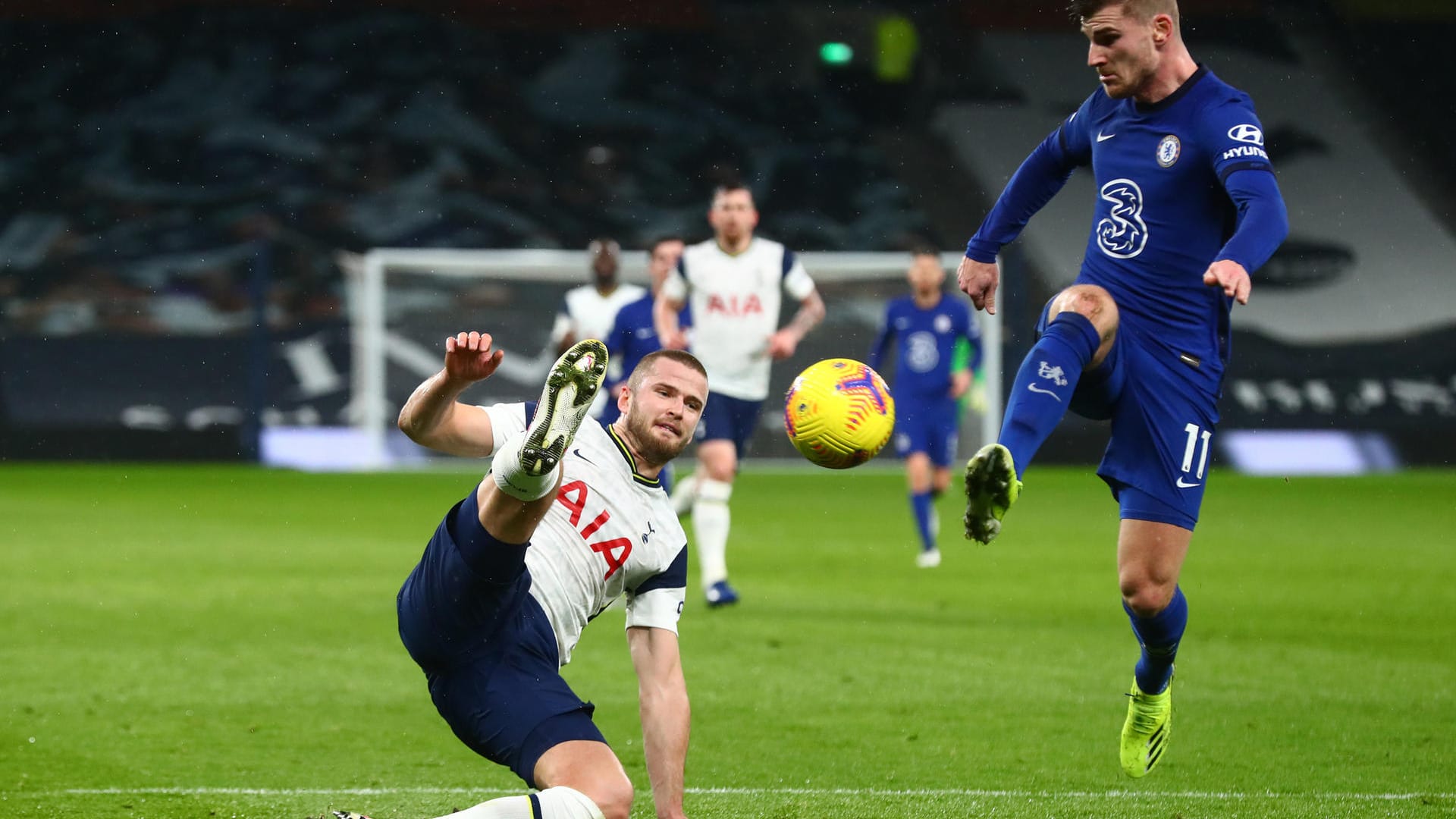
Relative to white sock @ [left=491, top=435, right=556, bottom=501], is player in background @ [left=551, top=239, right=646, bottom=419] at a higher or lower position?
higher

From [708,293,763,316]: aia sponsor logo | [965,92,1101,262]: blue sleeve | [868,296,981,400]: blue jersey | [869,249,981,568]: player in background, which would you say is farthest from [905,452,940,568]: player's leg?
[965,92,1101,262]: blue sleeve

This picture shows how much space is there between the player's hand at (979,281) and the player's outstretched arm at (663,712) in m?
1.58

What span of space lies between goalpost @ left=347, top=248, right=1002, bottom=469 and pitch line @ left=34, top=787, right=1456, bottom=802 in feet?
56.2

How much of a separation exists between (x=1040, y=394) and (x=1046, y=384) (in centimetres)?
4

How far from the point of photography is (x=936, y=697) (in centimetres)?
700

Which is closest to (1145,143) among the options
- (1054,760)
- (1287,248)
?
(1054,760)

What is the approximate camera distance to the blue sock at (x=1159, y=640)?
531 centimetres

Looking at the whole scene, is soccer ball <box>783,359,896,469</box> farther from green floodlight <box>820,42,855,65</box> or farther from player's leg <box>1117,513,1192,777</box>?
green floodlight <box>820,42,855,65</box>

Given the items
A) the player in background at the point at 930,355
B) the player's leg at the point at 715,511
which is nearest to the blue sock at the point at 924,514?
the player in background at the point at 930,355

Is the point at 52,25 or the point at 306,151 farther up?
the point at 52,25

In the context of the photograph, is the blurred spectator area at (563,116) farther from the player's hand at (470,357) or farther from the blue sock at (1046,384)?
the player's hand at (470,357)

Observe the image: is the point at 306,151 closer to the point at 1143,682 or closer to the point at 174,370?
the point at 174,370

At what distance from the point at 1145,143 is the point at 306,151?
84.3 ft

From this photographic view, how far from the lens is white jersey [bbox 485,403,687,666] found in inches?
Result: 173
